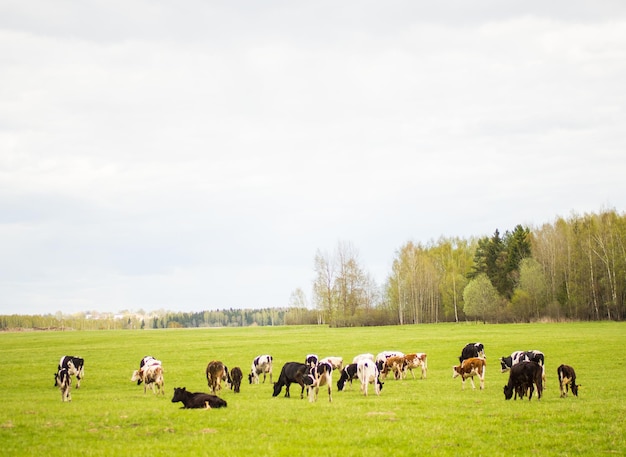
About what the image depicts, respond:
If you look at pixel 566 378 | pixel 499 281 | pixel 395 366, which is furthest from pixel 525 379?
pixel 499 281

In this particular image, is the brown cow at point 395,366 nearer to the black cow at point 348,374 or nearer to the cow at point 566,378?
the black cow at point 348,374

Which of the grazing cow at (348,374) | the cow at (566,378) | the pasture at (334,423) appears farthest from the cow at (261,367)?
the cow at (566,378)

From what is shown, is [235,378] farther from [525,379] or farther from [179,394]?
[525,379]

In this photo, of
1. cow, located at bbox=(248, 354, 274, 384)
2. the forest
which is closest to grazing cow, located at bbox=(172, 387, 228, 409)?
cow, located at bbox=(248, 354, 274, 384)

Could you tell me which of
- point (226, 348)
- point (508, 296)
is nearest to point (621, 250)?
point (508, 296)

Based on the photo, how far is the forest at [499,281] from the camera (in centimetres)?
8963

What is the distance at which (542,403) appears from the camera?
60.7 feet

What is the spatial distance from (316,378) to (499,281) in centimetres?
9576

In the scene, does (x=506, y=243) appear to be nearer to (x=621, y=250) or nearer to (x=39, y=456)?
(x=621, y=250)

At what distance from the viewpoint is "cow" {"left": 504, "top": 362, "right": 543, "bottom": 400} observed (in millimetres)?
19625

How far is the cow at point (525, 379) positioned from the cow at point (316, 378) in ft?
22.2

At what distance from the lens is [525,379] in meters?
19.7

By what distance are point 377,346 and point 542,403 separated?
30921 millimetres

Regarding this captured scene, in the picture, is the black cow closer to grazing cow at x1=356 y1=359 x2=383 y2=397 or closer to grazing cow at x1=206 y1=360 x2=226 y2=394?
grazing cow at x1=356 y1=359 x2=383 y2=397
